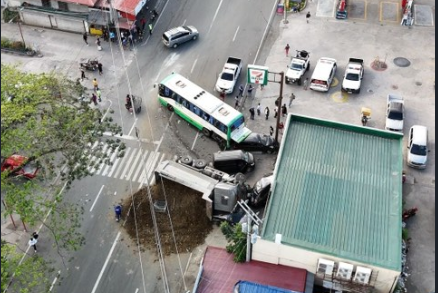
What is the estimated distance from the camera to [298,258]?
115 feet

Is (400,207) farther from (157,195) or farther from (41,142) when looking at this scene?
(41,142)

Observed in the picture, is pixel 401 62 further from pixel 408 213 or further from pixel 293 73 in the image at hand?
pixel 408 213

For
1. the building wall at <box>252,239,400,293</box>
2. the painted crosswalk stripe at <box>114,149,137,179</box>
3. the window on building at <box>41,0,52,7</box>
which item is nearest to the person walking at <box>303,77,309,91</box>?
the painted crosswalk stripe at <box>114,149,137,179</box>

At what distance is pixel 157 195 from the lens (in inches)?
1730

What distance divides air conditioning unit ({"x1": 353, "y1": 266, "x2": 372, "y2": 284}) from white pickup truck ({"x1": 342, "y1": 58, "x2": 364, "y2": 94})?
2366cm

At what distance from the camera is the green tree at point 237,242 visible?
35875mm

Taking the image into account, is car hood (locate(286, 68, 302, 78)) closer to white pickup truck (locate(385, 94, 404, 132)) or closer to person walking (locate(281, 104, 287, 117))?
person walking (locate(281, 104, 287, 117))

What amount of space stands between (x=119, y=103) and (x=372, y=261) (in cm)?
2899

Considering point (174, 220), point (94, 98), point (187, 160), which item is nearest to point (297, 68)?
point (187, 160)

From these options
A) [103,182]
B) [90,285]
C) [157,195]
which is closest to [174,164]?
[157,195]

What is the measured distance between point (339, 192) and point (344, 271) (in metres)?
5.77

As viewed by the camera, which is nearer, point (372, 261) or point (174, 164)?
point (372, 261)

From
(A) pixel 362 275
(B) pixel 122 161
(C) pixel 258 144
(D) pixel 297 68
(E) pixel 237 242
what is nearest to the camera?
(A) pixel 362 275

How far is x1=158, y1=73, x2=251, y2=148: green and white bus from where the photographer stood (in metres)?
47.6
